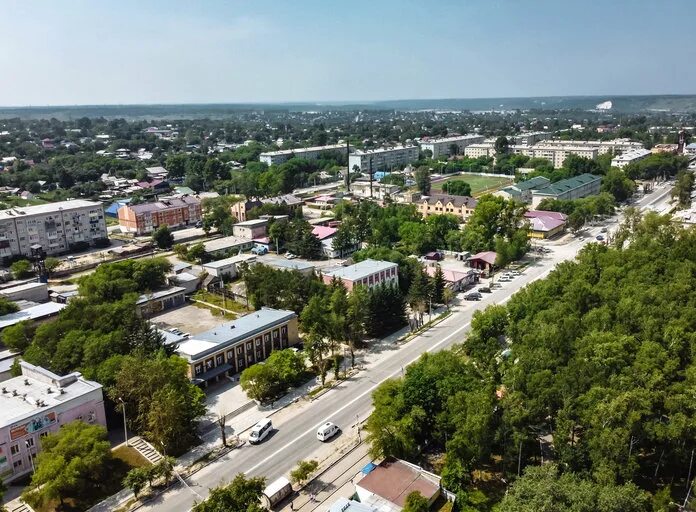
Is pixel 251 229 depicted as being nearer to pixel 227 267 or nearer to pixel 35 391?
pixel 227 267

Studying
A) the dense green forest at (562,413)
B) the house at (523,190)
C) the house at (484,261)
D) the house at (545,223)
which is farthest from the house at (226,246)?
the dense green forest at (562,413)

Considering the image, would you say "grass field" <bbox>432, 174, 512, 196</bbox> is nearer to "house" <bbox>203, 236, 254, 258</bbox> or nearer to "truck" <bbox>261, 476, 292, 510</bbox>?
"house" <bbox>203, 236, 254, 258</bbox>

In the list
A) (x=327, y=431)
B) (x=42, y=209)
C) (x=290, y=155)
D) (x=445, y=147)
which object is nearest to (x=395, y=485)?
(x=327, y=431)

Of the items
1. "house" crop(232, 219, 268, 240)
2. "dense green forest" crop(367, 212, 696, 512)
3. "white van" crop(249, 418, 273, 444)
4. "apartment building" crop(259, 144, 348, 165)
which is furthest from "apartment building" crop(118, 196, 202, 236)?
"dense green forest" crop(367, 212, 696, 512)

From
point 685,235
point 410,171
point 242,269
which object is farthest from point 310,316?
point 410,171

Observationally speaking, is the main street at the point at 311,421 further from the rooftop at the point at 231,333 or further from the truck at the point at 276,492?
the rooftop at the point at 231,333

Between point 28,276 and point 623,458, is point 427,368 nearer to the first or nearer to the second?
point 623,458
